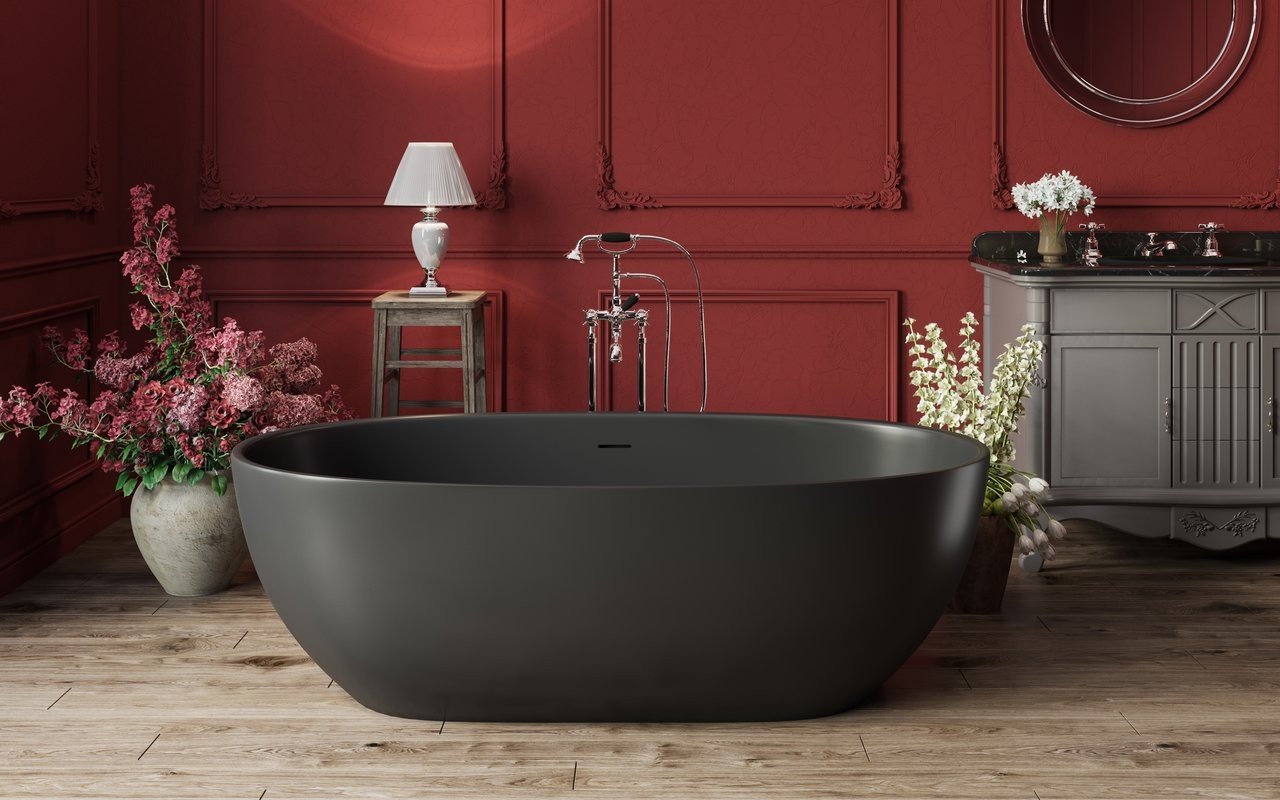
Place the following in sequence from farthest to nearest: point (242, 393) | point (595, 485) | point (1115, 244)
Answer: point (1115, 244), point (242, 393), point (595, 485)

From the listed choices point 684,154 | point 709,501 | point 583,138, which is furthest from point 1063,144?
point 709,501

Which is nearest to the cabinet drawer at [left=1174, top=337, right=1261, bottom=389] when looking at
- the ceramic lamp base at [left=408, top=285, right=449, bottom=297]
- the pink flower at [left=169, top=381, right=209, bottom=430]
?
the ceramic lamp base at [left=408, top=285, right=449, bottom=297]

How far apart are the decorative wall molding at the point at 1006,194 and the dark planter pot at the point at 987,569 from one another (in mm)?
1528

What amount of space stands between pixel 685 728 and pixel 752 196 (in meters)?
2.34

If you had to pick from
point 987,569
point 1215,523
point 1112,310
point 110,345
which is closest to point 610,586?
point 987,569

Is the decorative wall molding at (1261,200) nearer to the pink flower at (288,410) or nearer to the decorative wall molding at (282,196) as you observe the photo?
the decorative wall molding at (282,196)

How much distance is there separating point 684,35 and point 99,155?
1.89 meters

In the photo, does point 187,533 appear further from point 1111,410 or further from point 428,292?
point 1111,410

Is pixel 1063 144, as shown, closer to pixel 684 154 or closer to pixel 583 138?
pixel 684 154

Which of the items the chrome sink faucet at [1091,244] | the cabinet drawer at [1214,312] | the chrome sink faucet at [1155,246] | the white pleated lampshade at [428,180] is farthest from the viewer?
the chrome sink faucet at [1155,246]

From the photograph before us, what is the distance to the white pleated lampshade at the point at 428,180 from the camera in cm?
413

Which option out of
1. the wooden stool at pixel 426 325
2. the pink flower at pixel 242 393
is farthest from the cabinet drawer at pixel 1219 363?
the pink flower at pixel 242 393

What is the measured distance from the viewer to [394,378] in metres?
4.30

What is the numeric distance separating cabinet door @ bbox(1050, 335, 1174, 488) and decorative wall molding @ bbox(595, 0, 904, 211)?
0.91 meters
